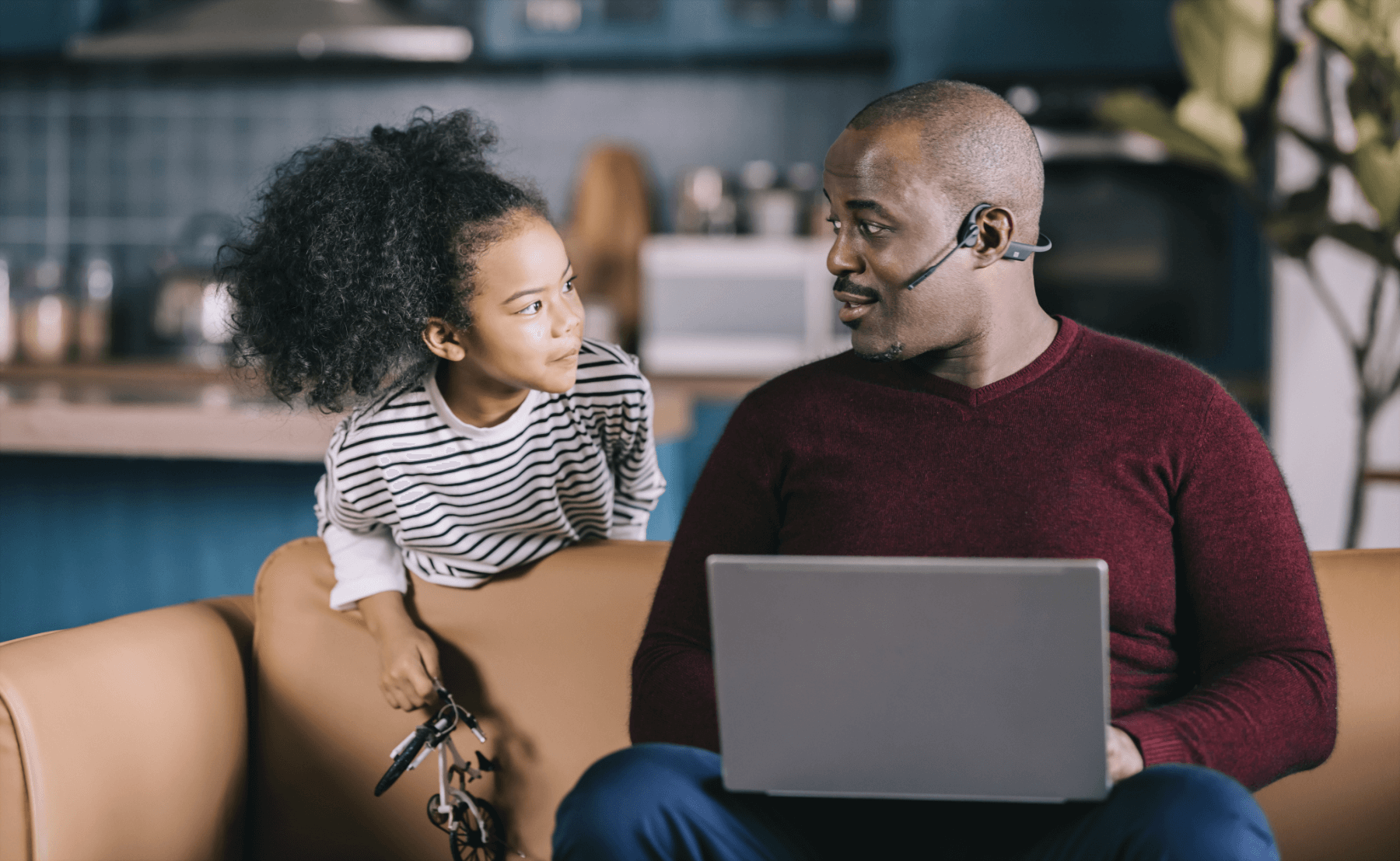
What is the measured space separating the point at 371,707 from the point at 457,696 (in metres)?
0.09

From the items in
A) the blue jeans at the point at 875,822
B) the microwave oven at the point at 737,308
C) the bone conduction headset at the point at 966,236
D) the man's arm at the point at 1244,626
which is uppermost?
the bone conduction headset at the point at 966,236

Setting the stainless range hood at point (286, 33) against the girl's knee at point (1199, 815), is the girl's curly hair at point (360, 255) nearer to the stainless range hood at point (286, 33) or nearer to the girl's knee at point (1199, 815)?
the girl's knee at point (1199, 815)

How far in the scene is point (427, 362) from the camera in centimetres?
134

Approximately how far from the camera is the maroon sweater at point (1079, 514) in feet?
3.50

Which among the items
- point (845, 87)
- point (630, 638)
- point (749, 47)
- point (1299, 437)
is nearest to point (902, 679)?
point (630, 638)

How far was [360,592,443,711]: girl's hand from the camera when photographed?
1.27m

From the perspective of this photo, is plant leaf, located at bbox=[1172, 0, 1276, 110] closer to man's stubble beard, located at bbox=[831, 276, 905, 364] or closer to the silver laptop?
man's stubble beard, located at bbox=[831, 276, 905, 364]

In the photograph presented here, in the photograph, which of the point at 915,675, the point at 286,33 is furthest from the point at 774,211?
the point at 915,675

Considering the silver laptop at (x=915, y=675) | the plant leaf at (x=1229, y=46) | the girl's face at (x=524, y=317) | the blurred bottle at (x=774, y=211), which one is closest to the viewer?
the silver laptop at (x=915, y=675)

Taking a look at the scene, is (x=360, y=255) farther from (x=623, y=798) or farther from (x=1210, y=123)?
(x=1210, y=123)

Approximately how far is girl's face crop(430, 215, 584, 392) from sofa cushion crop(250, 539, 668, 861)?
247 mm

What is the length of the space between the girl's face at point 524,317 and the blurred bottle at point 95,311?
10.6 ft

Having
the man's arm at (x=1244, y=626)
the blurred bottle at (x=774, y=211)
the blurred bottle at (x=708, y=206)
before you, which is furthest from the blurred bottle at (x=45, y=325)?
the man's arm at (x=1244, y=626)

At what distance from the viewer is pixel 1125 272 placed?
3.26 meters
